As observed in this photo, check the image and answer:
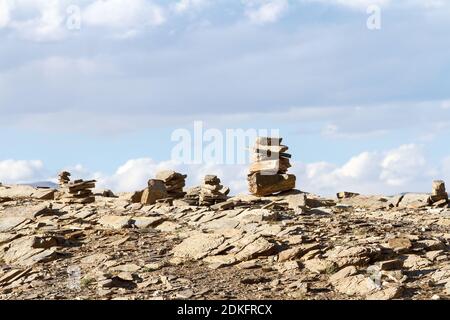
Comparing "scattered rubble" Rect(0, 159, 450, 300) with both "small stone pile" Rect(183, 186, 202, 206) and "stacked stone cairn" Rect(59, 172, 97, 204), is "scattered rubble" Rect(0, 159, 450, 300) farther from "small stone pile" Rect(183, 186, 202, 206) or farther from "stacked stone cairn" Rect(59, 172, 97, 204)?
"stacked stone cairn" Rect(59, 172, 97, 204)

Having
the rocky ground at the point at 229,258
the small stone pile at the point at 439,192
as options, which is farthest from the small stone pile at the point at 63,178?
the small stone pile at the point at 439,192

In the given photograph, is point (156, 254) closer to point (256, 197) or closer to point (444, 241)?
point (444, 241)

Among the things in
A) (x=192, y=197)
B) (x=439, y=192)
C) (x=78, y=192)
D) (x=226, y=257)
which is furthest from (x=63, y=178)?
(x=226, y=257)

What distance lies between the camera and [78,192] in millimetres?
49094

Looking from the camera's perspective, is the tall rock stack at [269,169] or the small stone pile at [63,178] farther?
the small stone pile at [63,178]

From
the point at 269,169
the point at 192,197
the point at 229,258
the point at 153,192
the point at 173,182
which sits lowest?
the point at 229,258

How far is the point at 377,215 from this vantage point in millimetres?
39062

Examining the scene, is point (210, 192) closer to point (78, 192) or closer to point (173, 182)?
point (173, 182)

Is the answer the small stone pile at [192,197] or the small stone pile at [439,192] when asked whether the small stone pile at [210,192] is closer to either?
the small stone pile at [192,197]

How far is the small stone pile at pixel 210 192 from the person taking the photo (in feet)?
137

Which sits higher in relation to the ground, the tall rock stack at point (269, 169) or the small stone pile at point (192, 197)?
the tall rock stack at point (269, 169)

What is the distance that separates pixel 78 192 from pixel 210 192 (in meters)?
12.5

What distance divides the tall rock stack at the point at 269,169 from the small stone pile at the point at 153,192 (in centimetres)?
643
